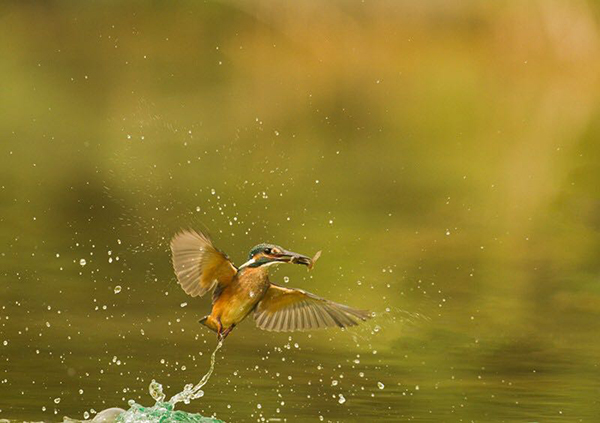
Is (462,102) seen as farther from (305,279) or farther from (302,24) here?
(305,279)

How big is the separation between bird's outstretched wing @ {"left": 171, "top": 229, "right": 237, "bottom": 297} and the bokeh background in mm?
269

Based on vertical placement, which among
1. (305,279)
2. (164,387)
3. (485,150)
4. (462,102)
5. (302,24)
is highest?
(302,24)

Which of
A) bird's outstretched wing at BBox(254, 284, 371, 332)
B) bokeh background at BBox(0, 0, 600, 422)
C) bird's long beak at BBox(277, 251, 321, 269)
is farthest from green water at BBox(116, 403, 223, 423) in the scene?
bird's long beak at BBox(277, 251, 321, 269)

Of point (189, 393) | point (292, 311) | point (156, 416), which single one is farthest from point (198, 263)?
point (189, 393)

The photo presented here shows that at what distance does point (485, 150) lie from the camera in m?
19.5

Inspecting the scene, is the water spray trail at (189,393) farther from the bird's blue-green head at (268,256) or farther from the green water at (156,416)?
the bird's blue-green head at (268,256)

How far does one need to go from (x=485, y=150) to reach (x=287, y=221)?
728 cm

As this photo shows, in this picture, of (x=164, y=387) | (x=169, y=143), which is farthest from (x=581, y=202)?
(x=164, y=387)

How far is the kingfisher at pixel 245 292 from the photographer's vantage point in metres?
6.20

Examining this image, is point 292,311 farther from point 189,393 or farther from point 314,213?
point 314,213

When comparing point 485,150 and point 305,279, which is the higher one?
point 485,150

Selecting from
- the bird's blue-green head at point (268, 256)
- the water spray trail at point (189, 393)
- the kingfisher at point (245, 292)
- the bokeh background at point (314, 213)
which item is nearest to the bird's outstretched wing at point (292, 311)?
the kingfisher at point (245, 292)

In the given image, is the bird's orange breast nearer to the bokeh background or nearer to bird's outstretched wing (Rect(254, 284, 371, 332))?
bird's outstretched wing (Rect(254, 284, 371, 332))

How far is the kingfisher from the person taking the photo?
6199 millimetres
